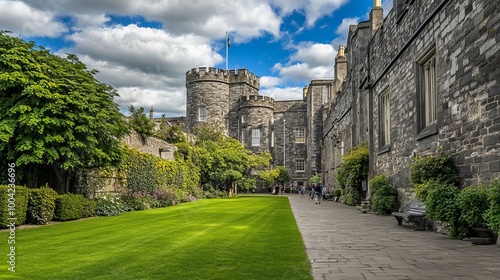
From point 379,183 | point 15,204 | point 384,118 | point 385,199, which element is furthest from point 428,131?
point 15,204

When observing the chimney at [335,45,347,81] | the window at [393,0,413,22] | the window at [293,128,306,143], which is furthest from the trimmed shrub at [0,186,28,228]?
the window at [293,128,306,143]

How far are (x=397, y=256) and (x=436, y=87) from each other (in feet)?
18.3

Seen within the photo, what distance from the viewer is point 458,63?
8.73 m

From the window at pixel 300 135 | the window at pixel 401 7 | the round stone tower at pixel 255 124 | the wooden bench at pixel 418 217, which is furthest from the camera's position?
the window at pixel 300 135

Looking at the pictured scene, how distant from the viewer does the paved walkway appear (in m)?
5.05

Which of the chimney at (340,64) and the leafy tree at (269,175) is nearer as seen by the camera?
the chimney at (340,64)

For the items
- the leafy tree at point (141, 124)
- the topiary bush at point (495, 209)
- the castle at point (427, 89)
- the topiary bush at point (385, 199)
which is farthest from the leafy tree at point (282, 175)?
the topiary bush at point (495, 209)

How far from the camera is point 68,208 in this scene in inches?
540

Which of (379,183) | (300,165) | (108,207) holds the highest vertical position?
(300,165)

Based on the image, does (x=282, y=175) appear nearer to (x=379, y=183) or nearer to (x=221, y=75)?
(x=221, y=75)

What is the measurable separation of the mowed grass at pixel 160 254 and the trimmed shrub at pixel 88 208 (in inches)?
175

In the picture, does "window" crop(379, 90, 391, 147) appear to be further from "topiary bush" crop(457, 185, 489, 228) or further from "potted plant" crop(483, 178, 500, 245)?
"potted plant" crop(483, 178, 500, 245)

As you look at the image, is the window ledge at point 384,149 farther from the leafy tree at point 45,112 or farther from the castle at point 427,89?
the leafy tree at point 45,112

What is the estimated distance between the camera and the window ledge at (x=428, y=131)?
1021 centimetres
